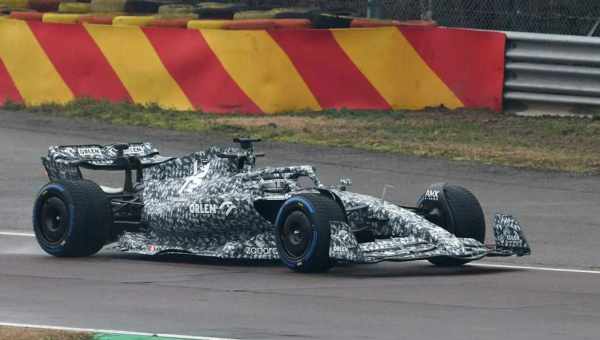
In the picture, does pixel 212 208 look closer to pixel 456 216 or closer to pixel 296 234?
pixel 296 234

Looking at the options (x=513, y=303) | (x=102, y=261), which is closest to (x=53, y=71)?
(x=102, y=261)

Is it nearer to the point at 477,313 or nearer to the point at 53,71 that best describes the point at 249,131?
the point at 53,71

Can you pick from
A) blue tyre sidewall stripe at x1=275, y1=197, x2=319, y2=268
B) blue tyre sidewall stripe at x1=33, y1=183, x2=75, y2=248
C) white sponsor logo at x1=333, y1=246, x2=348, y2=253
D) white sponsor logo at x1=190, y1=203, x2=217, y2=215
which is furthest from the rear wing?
white sponsor logo at x1=333, y1=246, x2=348, y2=253

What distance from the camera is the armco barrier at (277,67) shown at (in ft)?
65.7

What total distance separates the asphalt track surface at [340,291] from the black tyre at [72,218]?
147mm

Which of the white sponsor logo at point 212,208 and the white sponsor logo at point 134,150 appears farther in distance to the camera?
the white sponsor logo at point 134,150

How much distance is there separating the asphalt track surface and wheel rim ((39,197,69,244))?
20cm

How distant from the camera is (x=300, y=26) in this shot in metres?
20.3

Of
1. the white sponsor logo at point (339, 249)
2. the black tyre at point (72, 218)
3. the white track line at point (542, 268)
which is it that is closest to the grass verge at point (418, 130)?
the white track line at point (542, 268)

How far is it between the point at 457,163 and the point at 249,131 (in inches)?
111

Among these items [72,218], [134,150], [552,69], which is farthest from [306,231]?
[552,69]

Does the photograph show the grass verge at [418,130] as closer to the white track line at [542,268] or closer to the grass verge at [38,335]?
the white track line at [542,268]

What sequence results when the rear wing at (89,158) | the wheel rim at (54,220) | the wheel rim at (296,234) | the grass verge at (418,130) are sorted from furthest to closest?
the grass verge at (418,130)
the rear wing at (89,158)
the wheel rim at (54,220)
the wheel rim at (296,234)

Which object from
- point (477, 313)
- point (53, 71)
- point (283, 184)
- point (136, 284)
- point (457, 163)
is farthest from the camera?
point (53, 71)
